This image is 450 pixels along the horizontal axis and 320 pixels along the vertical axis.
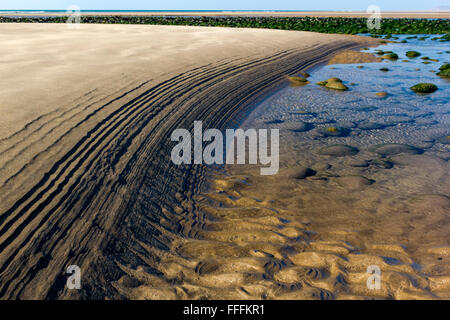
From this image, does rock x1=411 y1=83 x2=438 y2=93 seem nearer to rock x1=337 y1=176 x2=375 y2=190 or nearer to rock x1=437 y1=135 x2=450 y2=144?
rock x1=437 y1=135 x2=450 y2=144

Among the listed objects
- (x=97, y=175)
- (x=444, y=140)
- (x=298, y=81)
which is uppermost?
(x=298, y=81)

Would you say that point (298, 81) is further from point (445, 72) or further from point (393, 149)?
point (445, 72)

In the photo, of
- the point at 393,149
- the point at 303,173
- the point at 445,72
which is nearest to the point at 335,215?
the point at 303,173

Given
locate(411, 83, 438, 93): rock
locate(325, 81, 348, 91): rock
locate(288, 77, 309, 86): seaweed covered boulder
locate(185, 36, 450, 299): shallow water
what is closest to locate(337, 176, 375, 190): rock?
locate(185, 36, 450, 299): shallow water
